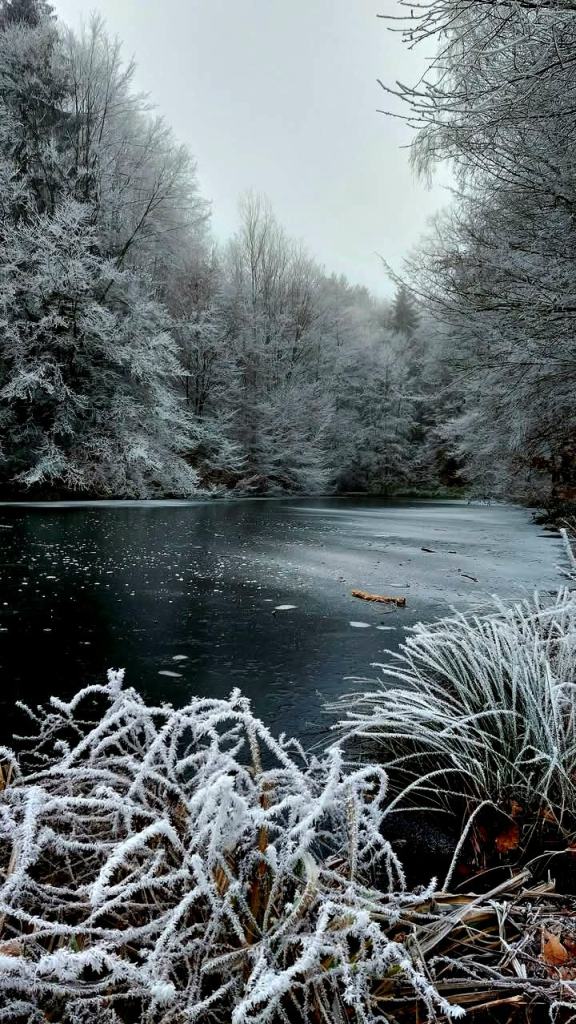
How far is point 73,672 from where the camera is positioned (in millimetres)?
3014

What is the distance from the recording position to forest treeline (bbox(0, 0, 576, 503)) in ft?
15.5

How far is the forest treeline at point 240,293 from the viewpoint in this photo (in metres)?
4.72

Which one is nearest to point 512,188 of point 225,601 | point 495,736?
point 225,601

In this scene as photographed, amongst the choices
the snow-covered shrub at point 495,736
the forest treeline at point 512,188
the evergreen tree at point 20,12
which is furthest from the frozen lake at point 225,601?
the evergreen tree at point 20,12

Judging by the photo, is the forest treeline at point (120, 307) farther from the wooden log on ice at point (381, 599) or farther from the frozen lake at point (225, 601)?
the wooden log on ice at point (381, 599)

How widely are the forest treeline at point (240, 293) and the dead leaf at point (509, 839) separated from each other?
3.40m

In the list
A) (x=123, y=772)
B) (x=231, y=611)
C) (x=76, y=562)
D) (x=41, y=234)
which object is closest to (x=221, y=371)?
(x=41, y=234)

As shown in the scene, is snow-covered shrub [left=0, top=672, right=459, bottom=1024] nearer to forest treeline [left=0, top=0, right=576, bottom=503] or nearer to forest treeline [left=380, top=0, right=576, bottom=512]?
forest treeline [left=380, top=0, right=576, bottom=512]

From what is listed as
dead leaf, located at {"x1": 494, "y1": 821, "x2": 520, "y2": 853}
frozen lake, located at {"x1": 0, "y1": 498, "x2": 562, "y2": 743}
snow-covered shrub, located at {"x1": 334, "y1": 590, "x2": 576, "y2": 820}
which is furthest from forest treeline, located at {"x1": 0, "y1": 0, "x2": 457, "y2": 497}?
dead leaf, located at {"x1": 494, "y1": 821, "x2": 520, "y2": 853}

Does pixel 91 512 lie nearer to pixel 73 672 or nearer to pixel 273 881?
pixel 73 672

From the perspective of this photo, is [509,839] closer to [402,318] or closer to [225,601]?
[225,601]

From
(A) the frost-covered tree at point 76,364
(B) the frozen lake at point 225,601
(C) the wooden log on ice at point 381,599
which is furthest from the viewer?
(A) the frost-covered tree at point 76,364

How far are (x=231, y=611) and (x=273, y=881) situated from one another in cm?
346

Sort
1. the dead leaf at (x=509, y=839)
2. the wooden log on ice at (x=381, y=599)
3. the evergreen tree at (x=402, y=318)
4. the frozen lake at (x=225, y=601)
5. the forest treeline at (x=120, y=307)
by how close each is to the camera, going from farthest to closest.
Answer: the evergreen tree at (x=402, y=318)
the forest treeline at (x=120, y=307)
the wooden log on ice at (x=381, y=599)
the frozen lake at (x=225, y=601)
the dead leaf at (x=509, y=839)
